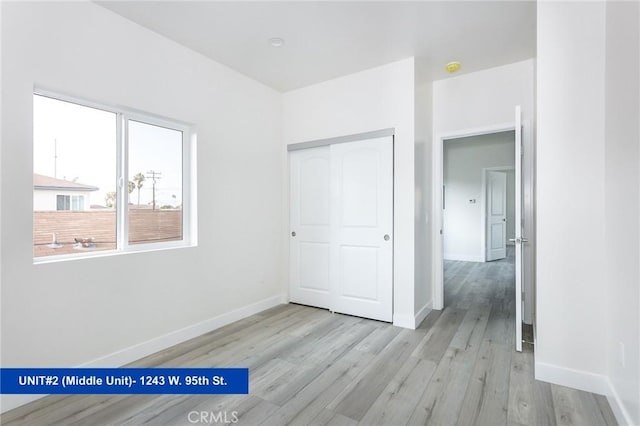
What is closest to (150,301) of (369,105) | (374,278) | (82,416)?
(82,416)

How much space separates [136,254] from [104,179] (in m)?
0.65

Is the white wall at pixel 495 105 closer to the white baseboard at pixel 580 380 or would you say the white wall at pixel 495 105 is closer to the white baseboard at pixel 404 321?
the white baseboard at pixel 404 321

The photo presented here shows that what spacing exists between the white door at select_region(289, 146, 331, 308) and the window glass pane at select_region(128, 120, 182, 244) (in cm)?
147

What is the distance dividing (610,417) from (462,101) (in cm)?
310

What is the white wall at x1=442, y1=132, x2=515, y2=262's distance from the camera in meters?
7.05

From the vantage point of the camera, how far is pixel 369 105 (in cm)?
347

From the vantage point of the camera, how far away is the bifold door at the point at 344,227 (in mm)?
3385

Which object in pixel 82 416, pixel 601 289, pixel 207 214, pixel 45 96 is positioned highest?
pixel 45 96

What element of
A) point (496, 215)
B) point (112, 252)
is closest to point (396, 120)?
point (112, 252)

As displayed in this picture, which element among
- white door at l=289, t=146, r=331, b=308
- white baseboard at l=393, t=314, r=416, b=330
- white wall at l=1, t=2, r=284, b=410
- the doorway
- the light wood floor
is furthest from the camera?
white door at l=289, t=146, r=331, b=308

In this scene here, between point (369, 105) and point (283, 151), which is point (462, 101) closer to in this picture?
point (369, 105)

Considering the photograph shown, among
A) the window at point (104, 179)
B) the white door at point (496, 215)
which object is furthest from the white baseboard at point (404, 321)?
the white door at point (496, 215)

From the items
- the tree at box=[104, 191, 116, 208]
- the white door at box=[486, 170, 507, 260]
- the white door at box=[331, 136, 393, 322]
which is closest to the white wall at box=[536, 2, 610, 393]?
the white door at box=[331, 136, 393, 322]

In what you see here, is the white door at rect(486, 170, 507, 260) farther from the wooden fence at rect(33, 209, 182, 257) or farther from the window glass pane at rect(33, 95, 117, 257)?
the window glass pane at rect(33, 95, 117, 257)
